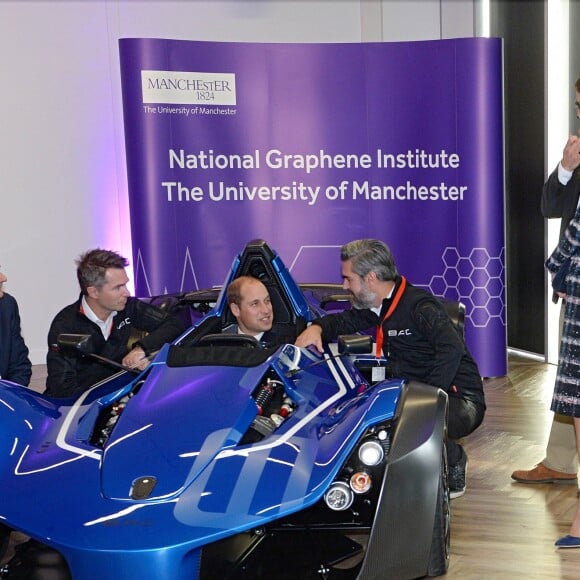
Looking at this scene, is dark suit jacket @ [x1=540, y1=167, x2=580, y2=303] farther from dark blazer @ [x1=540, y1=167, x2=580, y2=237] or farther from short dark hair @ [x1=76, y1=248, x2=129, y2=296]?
short dark hair @ [x1=76, y1=248, x2=129, y2=296]

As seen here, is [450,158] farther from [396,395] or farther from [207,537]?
[207,537]

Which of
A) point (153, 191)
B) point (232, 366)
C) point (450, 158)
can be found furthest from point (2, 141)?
point (232, 366)

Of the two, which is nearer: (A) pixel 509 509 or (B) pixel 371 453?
(B) pixel 371 453

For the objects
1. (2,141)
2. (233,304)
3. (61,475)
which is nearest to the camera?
(61,475)

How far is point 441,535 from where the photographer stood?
339 centimetres

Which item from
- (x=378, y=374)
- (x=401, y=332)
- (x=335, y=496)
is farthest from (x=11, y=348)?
(x=335, y=496)

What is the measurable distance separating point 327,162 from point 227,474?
4.80m

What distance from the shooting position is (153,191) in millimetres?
7406

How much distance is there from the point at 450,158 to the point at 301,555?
466cm

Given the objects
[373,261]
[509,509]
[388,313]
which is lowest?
[509,509]

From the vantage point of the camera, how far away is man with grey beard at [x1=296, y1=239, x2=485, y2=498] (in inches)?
177

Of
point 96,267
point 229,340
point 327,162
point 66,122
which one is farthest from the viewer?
point 66,122

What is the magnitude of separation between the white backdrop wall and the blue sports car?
533 cm

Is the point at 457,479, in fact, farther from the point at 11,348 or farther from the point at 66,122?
the point at 66,122
